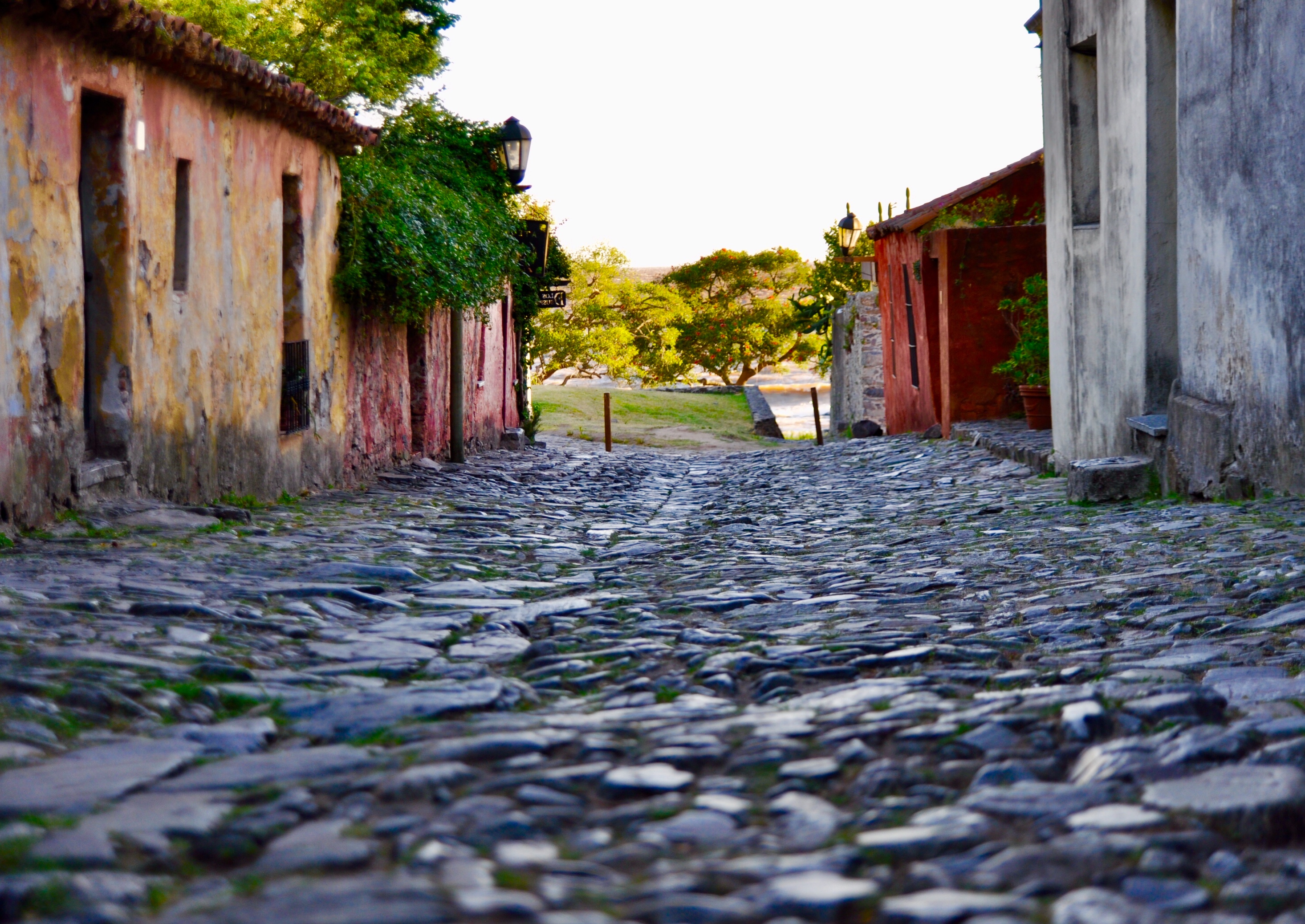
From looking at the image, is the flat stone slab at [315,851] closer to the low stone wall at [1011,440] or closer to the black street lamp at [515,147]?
the low stone wall at [1011,440]

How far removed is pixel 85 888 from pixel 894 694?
6.45 feet

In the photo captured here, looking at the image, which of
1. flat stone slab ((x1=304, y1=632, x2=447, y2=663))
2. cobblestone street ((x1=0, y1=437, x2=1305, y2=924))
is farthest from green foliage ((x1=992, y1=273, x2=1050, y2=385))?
flat stone slab ((x1=304, y1=632, x2=447, y2=663))

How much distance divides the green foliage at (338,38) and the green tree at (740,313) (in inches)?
923

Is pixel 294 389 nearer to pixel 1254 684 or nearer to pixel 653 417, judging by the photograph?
pixel 1254 684

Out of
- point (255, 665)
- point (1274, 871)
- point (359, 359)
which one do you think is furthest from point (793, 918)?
point (359, 359)

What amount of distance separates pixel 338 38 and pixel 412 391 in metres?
9.12

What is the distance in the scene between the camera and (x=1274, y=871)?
1.94 metres

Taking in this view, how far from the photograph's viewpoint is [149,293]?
700cm

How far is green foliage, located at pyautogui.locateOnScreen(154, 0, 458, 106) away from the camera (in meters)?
17.8

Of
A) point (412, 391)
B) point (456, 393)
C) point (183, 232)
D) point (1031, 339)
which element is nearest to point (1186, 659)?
point (183, 232)

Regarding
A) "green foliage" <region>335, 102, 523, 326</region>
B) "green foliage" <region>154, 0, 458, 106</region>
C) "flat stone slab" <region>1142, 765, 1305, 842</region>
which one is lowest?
"flat stone slab" <region>1142, 765, 1305, 842</region>

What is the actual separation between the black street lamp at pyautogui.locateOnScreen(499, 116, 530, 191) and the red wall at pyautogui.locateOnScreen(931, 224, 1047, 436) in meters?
4.83

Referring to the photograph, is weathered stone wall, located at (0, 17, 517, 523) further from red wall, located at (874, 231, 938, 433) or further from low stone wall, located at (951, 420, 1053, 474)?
red wall, located at (874, 231, 938, 433)

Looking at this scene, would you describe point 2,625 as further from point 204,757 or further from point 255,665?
point 204,757
